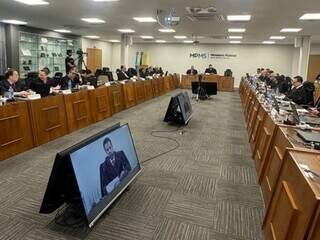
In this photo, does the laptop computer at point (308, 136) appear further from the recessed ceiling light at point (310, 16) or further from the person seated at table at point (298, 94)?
the recessed ceiling light at point (310, 16)

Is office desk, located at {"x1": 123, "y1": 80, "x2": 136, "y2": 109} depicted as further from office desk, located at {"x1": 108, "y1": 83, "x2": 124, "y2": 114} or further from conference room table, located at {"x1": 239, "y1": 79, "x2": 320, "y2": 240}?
conference room table, located at {"x1": 239, "y1": 79, "x2": 320, "y2": 240}

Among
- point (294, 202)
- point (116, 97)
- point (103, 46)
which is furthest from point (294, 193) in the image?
point (103, 46)

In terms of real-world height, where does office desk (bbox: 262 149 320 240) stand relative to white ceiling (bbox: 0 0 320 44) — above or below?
below

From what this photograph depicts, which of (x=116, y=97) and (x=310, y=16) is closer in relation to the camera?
(x=116, y=97)

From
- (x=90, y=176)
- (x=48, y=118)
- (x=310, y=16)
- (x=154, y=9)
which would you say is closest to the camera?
(x=90, y=176)

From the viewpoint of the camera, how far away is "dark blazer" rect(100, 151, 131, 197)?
258 centimetres

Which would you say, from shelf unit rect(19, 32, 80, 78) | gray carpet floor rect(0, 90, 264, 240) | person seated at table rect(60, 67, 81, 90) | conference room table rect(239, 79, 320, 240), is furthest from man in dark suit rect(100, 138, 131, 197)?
shelf unit rect(19, 32, 80, 78)

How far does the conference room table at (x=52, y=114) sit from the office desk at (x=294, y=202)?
10.8ft

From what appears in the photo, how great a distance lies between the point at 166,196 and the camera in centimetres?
306

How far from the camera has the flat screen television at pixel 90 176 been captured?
2.27m

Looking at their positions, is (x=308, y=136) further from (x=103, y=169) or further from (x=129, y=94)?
(x=129, y=94)

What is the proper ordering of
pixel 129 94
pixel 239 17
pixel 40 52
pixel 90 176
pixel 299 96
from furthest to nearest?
pixel 40 52
pixel 129 94
pixel 239 17
pixel 299 96
pixel 90 176

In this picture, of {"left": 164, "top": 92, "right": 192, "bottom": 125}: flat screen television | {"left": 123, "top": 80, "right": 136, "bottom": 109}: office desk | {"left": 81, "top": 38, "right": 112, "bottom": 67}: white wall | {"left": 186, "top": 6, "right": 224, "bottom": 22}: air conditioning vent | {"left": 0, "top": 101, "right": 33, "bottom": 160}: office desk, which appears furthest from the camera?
{"left": 81, "top": 38, "right": 112, "bottom": 67}: white wall

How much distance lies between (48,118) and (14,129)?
73 centimetres
